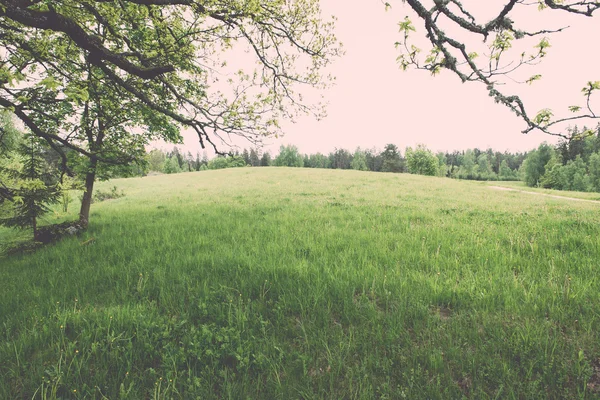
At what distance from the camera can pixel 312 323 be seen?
8.86 ft

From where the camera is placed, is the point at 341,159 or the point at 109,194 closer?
the point at 109,194

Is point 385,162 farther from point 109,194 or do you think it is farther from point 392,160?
point 109,194

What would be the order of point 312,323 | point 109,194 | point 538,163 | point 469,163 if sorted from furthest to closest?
point 469,163 < point 538,163 < point 109,194 < point 312,323

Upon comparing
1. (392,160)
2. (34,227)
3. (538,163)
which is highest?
(392,160)

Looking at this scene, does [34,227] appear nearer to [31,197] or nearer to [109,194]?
[31,197]

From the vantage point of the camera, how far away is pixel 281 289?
334 centimetres

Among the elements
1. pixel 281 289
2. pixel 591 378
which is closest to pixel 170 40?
pixel 281 289

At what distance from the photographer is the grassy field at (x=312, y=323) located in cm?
199

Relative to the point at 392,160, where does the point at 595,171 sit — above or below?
below

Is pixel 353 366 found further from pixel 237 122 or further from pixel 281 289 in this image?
pixel 237 122

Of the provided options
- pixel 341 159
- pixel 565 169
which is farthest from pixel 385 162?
pixel 565 169

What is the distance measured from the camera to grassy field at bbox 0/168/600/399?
1.99 metres

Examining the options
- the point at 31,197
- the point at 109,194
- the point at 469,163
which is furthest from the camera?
the point at 469,163

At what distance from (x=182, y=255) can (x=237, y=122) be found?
3193 millimetres
